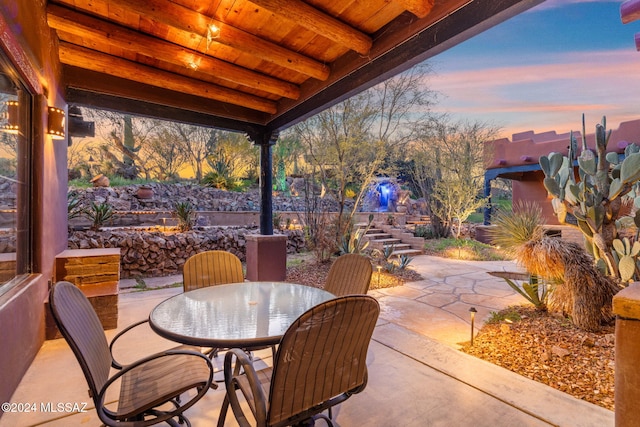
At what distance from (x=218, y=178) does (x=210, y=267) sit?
1128 cm

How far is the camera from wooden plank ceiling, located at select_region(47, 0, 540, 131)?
2201 millimetres

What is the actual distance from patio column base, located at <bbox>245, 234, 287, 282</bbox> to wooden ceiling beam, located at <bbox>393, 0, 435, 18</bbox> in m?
3.58

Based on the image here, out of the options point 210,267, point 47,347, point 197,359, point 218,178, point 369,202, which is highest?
point 218,178

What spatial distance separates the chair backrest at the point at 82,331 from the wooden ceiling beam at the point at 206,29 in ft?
6.71

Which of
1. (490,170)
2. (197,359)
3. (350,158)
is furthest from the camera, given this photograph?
(490,170)

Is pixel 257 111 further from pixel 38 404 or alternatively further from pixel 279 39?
pixel 38 404

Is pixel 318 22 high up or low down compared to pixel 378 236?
up

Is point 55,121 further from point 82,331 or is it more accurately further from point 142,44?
point 82,331

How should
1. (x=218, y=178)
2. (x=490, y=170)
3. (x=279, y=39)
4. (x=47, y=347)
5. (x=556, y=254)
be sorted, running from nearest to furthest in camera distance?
1. (x=47, y=347)
2. (x=279, y=39)
3. (x=556, y=254)
4. (x=490, y=170)
5. (x=218, y=178)

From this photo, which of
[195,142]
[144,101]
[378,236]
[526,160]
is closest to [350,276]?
[144,101]

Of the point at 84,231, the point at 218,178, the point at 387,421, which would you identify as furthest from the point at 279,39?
the point at 218,178

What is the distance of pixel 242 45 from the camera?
8.60 ft

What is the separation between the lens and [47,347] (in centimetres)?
259

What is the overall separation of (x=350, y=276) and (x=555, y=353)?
1.90m
